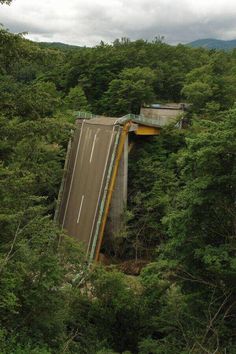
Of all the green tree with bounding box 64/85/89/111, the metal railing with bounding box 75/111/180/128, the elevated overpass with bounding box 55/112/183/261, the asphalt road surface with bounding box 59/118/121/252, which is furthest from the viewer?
the green tree with bounding box 64/85/89/111

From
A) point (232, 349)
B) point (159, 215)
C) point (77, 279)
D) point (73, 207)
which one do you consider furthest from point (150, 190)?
point (232, 349)

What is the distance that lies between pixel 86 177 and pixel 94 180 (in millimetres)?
698

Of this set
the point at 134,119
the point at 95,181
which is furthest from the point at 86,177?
the point at 134,119

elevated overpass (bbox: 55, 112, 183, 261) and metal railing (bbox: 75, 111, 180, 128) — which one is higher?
metal railing (bbox: 75, 111, 180, 128)

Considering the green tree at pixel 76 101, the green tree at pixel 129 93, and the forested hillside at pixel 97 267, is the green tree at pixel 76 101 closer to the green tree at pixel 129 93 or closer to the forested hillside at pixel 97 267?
the green tree at pixel 129 93

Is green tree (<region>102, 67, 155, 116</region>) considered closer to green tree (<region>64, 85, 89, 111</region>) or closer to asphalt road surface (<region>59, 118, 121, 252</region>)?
green tree (<region>64, 85, 89, 111</region>)

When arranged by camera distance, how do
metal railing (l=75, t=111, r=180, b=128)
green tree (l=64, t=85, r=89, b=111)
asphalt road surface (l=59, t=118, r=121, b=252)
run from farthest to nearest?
green tree (l=64, t=85, r=89, b=111) < metal railing (l=75, t=111, r=180, b=128) < asphalt road surface (l=59, t=118, r=121, b=252)

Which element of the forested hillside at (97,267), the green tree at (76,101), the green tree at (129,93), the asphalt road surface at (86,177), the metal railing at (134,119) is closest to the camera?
the forested hillside at (97,267)

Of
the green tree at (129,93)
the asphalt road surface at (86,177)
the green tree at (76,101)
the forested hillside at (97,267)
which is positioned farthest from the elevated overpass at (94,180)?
the green tree at (76,101)

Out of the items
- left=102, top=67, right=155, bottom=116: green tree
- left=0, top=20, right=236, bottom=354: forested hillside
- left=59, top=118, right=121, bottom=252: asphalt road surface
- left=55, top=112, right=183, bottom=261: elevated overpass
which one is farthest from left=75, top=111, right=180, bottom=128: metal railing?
left=0, top=20, right=236, bottom=354: forested hillside

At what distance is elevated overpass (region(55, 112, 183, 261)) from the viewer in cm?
2586

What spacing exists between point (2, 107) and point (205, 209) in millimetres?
7264

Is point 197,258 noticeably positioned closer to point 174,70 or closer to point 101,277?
point 101,277

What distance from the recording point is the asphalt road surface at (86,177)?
26.1 m
